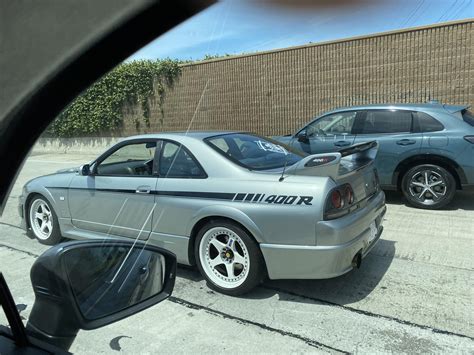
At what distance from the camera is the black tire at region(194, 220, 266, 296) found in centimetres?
372

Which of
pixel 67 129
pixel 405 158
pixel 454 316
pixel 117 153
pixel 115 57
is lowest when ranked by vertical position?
pixel 454 316

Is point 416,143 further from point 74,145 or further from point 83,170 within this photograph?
point 74,145

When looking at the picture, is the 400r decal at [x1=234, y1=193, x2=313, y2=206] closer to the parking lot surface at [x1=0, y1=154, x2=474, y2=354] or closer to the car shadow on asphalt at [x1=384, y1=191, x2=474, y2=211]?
the parking lot surface at [x1=0, y1=154, x2=474, y2=354]

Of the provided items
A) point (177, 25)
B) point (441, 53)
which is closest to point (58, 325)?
point (177, 25)

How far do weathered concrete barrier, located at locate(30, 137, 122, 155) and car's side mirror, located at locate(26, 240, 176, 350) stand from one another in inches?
13.7

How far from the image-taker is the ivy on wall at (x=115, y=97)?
56.9 inches

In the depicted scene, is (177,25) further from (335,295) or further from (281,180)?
(335,295)

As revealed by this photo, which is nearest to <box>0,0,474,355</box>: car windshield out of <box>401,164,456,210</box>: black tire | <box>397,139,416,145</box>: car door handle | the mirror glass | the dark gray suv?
the mirror glass

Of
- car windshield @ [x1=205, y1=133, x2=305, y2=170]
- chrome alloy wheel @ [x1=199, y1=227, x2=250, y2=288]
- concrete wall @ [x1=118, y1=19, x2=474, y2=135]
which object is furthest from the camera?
car windshield @ [x1=205, y1=133, x2=305, y2=170]

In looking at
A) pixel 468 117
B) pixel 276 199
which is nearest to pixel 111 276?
pixel 276 199

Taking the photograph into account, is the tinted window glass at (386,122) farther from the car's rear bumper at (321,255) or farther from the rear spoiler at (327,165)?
the car's rear bumper at (321,255)

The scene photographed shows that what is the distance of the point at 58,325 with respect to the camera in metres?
1.47

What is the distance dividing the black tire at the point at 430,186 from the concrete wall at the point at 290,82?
3449 millimetres

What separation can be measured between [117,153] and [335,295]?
98.2 inches
